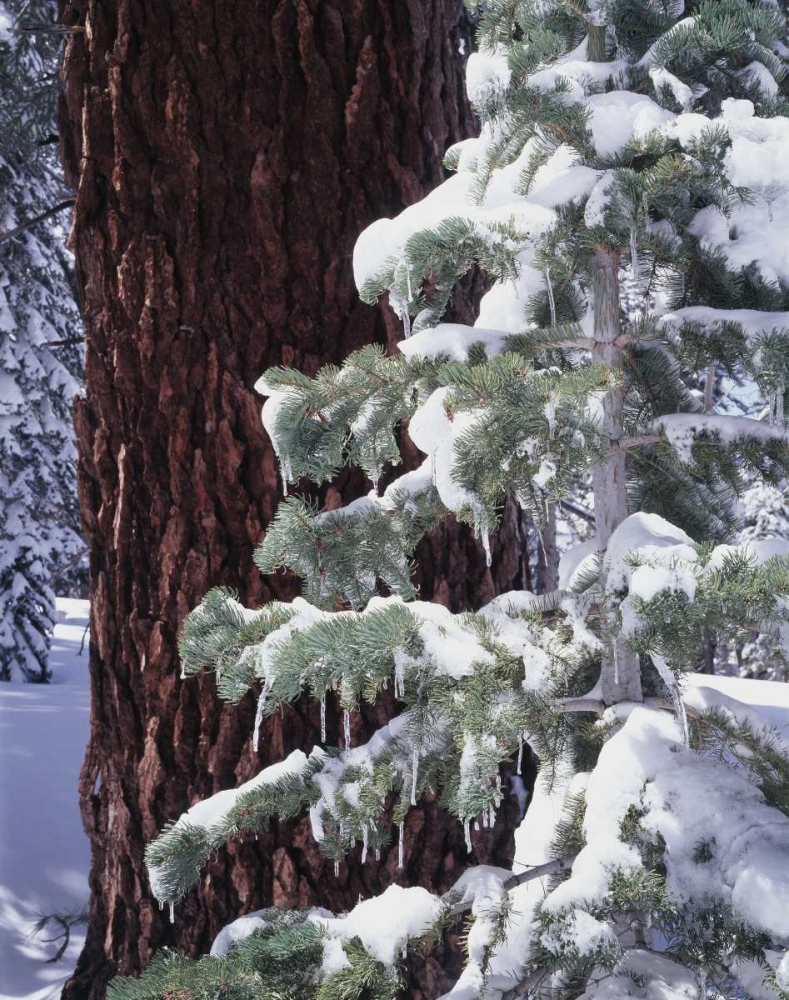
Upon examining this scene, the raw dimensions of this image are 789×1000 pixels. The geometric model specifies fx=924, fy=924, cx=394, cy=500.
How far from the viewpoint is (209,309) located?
9.02 ft

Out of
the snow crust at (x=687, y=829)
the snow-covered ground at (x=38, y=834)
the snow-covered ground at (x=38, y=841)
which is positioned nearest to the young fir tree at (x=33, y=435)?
the snow-covered ground at (x=38, y=834)

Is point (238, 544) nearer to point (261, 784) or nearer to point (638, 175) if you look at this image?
point (261, 784)

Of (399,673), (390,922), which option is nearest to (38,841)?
(390,922)

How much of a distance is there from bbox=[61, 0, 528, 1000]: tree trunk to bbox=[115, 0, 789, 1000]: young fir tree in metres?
0.90

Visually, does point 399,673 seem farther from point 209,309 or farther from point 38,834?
point 38,834

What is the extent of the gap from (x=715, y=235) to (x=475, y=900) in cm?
123

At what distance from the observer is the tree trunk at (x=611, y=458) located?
1720 mm

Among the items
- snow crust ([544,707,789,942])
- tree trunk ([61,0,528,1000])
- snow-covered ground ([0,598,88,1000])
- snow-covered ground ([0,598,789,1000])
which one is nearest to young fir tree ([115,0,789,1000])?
snow crust ([544,707,789,942])

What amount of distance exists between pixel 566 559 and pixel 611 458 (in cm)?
29

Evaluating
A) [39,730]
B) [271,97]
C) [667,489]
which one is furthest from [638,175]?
[39,730]

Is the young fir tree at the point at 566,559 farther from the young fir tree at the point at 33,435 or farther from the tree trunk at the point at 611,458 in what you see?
the young fir tree at the point at 33,435

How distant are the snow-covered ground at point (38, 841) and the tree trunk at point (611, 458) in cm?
295

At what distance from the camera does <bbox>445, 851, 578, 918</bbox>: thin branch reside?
1.62 m

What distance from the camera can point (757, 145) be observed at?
1.48m
